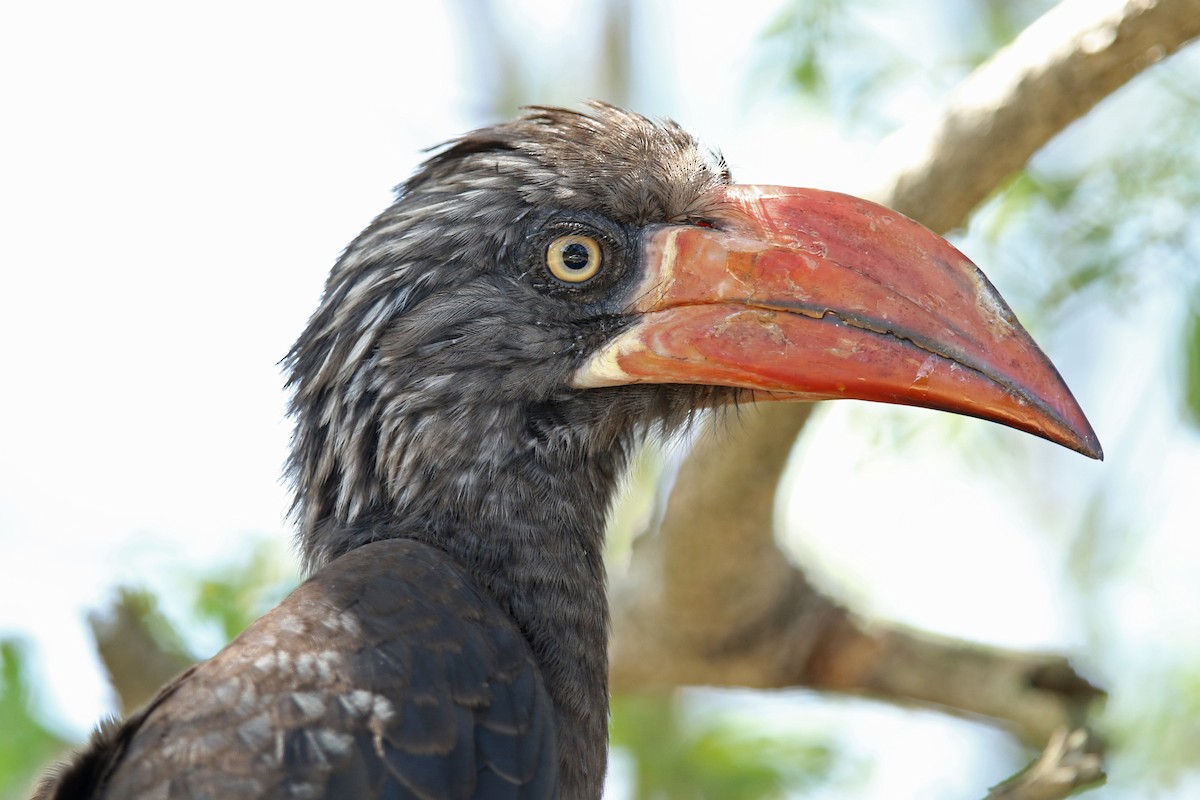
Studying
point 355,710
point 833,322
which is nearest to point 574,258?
point 833,322

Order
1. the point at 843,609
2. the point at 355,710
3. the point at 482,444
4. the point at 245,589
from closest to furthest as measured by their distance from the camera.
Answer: the point at 355,710, the point at 482,444, the point at 843,609, the point at 245,589

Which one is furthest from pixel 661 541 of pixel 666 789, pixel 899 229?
pixel 899 229

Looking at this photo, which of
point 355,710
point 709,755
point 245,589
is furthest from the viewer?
point 709,755

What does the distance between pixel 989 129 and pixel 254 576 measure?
3918 millimetres

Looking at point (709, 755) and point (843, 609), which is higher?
point (843, 609)

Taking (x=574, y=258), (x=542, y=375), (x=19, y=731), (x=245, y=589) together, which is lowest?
(x=19, y=731)

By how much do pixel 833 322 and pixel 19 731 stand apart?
156 inches

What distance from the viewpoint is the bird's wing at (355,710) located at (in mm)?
2826

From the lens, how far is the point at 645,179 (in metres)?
3.84

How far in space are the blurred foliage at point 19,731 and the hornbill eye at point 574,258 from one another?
3.29 m

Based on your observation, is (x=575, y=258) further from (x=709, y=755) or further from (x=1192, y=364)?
Answer: (x=709, y=755)

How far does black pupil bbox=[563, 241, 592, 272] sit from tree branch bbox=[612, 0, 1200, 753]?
99 centimetres

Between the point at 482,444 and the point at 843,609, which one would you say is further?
the point at 843,609

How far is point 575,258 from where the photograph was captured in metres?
3.74
